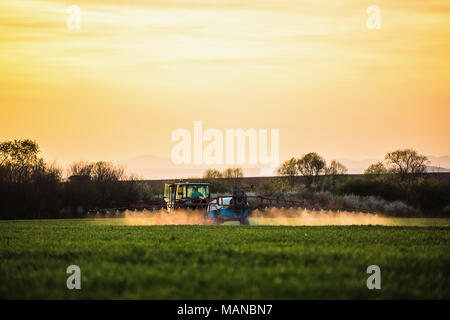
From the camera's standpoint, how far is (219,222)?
32219 millimetres

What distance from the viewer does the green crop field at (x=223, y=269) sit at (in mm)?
9273

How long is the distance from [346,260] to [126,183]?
5013cm

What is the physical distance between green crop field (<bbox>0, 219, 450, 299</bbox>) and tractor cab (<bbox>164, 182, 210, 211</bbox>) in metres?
16.2

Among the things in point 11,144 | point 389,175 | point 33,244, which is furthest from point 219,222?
point 11,144

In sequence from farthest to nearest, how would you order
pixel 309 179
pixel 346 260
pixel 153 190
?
1. pixel 309 179
2. pixel 153 190
3. pixel 346 260

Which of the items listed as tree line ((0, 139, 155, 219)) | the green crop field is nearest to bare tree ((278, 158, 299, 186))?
tree line ((0, 139, 155, 219))

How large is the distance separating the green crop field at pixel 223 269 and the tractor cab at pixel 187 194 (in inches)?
637

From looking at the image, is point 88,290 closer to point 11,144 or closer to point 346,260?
point 346,260

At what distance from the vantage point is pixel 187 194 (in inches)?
1314

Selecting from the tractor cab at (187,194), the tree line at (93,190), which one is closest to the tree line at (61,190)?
the tree line at (93,190)
